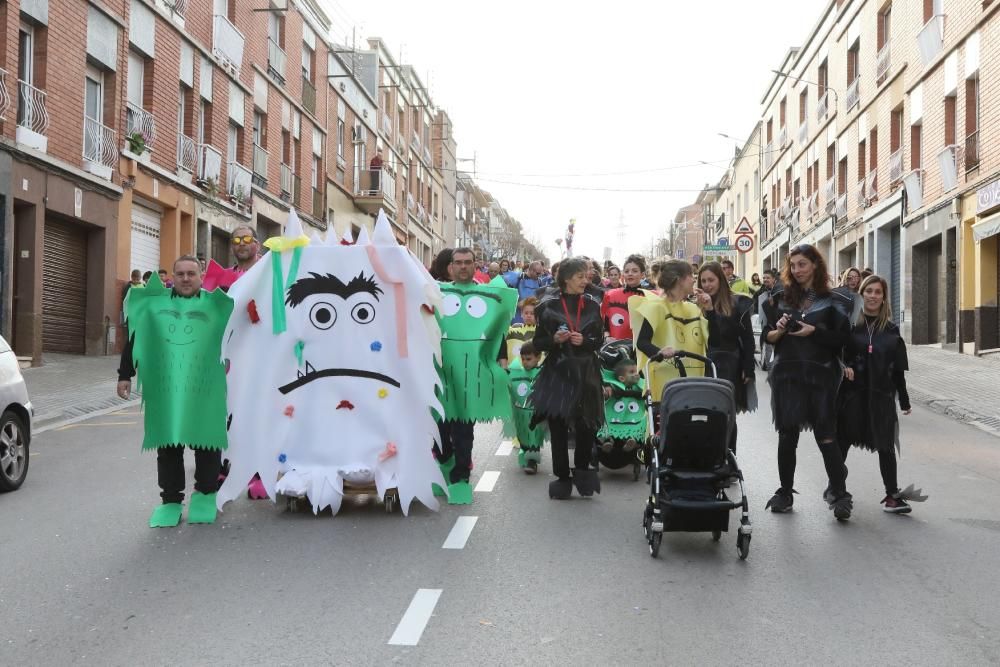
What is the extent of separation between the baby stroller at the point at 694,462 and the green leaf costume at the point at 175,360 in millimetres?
2812

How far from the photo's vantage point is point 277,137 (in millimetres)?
32594

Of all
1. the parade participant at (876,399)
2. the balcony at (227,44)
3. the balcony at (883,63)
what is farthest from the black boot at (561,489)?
the balcony at (883,63)

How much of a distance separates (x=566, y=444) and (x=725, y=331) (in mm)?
1505

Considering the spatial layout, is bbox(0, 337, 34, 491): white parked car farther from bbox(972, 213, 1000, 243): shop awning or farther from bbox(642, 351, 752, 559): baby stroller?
bbox(972, 213, 1000, 243): shop awning

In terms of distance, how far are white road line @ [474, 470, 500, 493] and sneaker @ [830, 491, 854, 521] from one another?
98.3 inches

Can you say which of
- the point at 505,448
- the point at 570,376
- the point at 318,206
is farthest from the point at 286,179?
the point at 570,376

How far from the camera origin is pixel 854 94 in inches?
1257

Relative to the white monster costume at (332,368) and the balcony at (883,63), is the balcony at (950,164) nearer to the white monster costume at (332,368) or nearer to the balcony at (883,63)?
the balcony at (883,63)

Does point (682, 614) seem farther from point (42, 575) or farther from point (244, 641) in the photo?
point (42, 575)

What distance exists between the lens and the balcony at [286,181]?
110ft

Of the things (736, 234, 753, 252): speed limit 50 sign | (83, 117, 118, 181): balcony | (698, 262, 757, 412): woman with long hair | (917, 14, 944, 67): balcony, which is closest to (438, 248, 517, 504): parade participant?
(698, 262, 757, 412): woman with long hair

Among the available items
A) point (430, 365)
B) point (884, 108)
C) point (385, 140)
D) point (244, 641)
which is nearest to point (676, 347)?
point (430, 365)

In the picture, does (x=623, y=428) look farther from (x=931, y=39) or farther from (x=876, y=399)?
(x=931, y=39)

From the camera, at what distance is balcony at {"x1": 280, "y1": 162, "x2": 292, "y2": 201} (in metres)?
33.5
